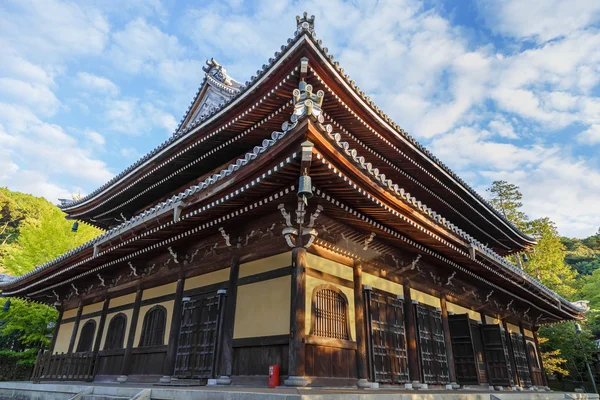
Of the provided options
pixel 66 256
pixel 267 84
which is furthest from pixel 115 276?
pixel 267 84

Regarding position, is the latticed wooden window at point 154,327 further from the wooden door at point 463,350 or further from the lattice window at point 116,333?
the wooden door at point 463,350

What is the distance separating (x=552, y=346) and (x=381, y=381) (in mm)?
22246

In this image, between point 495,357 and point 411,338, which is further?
point 495,357

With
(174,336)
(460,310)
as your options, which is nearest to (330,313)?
(174,336)

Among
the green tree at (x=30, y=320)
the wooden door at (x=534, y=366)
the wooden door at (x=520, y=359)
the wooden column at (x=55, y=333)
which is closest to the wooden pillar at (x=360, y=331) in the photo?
the wooden door at (x=520, y=359)

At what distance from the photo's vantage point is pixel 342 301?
8.38 m

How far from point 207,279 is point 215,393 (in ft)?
13.2

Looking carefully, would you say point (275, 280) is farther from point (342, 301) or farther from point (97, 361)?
point (97, 361)

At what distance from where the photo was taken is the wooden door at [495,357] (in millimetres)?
12344

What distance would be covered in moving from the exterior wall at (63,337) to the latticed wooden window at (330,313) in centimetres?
1171

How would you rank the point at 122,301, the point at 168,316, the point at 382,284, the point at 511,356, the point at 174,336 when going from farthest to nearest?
1. the point at 511,356
2. the point at 122,301
3. the point at 168,316
4. the point at 382,284
5. the point at 174,336

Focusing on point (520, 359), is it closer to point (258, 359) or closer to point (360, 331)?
point (360, 331)

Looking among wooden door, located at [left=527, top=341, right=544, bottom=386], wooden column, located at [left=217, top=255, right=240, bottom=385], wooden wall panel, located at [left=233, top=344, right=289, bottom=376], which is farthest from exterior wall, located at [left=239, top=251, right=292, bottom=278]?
wooden door, located at [left=527, top=341, right=544, bottom=386]

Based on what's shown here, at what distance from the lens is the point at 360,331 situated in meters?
8.39
